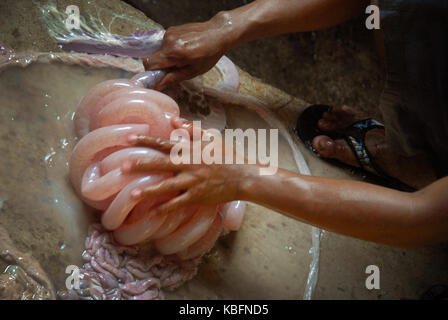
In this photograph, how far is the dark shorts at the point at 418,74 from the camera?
63.0 inches

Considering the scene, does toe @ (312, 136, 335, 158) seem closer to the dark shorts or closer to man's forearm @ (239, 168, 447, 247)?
the dark shorts

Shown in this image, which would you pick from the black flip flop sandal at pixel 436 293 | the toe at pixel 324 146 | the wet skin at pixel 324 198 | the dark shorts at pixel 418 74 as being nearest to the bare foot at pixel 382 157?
the toe at pixel 324 146

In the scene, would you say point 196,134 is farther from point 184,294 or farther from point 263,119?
point 263,119

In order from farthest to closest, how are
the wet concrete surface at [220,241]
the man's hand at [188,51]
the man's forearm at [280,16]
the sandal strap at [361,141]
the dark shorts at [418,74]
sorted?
the sandal strap at [361,141] → the man's forearm at [280,16] → the man's hand at [188,51] → the dark shorts at [418,74] → the wet concrete surface at [220,241]

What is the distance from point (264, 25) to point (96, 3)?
0.94m

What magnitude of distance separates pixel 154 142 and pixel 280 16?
103cm

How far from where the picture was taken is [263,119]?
213 centimetres

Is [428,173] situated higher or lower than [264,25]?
lower

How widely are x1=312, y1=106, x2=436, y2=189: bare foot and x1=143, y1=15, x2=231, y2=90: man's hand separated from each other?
2.44ft

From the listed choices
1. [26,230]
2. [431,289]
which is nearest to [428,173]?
[431,289]

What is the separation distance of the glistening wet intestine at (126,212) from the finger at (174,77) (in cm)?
20

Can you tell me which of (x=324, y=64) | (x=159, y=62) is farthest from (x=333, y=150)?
(x=324, y=64)

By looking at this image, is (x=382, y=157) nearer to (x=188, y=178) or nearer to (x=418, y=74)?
(x=418, y=74)

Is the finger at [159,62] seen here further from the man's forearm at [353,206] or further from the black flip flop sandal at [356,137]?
the black flip flop sandal at [356,137]
